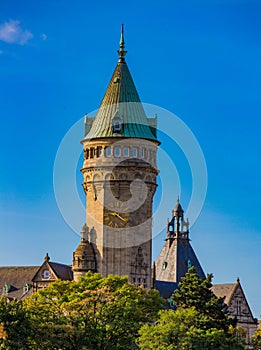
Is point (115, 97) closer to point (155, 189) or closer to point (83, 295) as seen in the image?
point (155, 189)

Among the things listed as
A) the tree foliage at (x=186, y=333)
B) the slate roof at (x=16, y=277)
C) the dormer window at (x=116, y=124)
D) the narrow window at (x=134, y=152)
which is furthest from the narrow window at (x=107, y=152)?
the tree foliage at (x=186, y=333)

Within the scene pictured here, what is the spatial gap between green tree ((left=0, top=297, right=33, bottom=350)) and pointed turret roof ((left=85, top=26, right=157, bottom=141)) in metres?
38.4

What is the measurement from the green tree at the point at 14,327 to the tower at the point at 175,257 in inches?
2333

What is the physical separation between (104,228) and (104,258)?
2.83 metres

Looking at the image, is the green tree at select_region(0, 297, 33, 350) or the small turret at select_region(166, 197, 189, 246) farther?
the small turret at select_region(166, 197, 189, 246)

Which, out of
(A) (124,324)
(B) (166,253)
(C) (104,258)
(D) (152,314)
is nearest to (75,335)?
(A) (124,324)

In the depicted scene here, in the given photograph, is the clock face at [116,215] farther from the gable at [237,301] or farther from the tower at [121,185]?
the gable at [237,301]

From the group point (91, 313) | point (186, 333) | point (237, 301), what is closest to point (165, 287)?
point (237, 301)

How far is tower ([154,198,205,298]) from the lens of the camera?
481 feet

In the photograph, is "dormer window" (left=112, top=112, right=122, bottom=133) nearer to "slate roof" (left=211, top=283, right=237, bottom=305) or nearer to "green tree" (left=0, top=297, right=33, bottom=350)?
"slate roof" (left=211, top=283, right=237, bottom=305)

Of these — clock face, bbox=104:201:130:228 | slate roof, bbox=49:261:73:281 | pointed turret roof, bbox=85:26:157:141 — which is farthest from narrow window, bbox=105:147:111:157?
slate roof, bbox=49:261:73:281

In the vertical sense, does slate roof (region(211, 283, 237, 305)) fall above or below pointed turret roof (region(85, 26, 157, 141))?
below

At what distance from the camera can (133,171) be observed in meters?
117

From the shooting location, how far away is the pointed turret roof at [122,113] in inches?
4628
